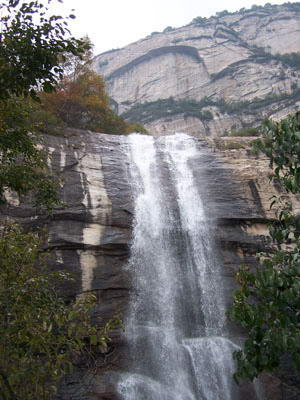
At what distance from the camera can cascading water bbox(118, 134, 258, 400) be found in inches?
546

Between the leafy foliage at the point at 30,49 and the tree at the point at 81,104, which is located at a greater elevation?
the tree at the point at 81,104

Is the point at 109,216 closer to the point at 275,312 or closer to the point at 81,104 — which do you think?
the point at 81,104

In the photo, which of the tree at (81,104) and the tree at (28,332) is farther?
the tree at (81,104)

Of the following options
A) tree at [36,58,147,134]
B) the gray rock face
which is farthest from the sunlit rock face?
the gray rock face

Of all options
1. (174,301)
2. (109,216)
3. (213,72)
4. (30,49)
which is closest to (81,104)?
(109,216)

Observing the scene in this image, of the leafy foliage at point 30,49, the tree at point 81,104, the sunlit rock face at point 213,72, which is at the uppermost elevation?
the sunlit rock face at point 213,72

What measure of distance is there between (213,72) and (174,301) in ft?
153

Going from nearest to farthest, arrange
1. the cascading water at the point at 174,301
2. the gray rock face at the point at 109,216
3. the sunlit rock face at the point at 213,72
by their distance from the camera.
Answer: the cascading water at the point at 174,301, the gray rock face at the point at 109,216, the sunlit rock face at the point at 213,72

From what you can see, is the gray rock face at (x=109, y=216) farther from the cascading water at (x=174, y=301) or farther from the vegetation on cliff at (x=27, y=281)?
the vegetation on cliff at (x=27, y=281)

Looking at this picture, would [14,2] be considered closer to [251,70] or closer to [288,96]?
[288,96]

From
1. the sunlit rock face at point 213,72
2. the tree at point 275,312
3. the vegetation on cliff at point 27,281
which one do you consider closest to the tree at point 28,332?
the vegetation on cliff at point 27,281

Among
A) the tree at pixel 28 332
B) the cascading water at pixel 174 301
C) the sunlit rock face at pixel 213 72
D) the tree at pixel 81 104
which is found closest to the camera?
the tree at pixel 28 332

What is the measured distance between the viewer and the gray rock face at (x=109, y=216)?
49.5ft

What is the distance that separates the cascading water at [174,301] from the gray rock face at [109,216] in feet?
1.62
